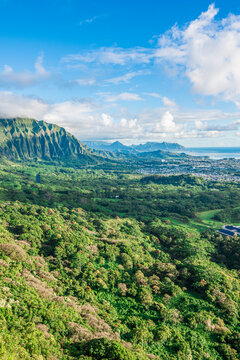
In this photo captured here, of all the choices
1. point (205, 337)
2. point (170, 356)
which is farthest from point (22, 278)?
point (205, 337)

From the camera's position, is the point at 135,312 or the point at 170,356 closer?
the point at 170,356

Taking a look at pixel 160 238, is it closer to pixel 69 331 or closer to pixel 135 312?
pixel 135 312

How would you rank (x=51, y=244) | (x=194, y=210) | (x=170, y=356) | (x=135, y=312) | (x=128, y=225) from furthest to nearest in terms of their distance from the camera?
(x=194, y=210), (x=128, y=225), (x=51, y=244), (x=135, y=312), (x=170, y=356)

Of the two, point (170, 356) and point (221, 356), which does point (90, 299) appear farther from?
point (221, 356)

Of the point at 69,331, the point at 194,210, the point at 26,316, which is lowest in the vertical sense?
the point at 194,210

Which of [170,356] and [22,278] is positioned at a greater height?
[22,278]

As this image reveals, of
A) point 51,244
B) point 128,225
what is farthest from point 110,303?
point 128,225

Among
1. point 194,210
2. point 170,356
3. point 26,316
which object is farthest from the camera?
point 194,210

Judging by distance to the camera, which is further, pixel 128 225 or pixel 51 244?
pixel 128 225

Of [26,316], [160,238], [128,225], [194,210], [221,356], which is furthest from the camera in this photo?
[194,210]

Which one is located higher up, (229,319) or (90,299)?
(90,299)
